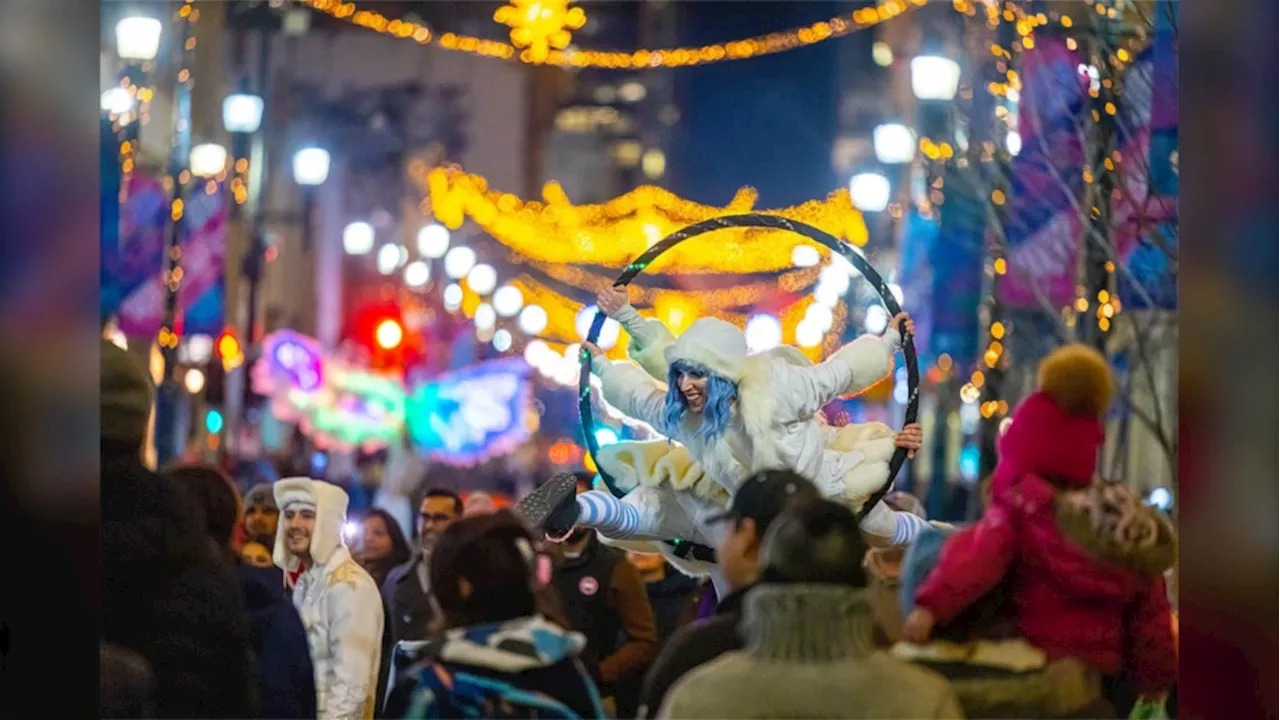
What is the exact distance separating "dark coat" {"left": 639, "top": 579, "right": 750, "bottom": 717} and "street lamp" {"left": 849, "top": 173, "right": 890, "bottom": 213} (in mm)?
1408

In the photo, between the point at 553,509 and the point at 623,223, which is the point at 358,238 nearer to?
the point at 623,223

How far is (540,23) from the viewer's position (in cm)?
397

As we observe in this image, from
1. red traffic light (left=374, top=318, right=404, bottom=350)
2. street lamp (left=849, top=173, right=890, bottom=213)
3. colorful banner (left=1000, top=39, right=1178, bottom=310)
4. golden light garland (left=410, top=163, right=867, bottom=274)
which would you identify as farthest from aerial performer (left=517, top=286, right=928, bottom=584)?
red traffic light (left=374, top=318, right=404, bottom=350)

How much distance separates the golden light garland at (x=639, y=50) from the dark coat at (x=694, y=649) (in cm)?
170

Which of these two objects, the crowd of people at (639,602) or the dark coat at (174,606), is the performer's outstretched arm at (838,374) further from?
the dark coat at (174,606)

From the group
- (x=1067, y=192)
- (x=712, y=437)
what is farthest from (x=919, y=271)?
(x=712, y=437)

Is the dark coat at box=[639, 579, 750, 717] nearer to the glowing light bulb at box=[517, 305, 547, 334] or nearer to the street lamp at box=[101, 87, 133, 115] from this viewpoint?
the glowing light bulb at box=[517, 305, 547, 334]

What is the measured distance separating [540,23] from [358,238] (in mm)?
815

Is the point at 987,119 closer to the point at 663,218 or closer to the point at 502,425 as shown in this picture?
the point at 663,218

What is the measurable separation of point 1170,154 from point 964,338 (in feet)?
2.78

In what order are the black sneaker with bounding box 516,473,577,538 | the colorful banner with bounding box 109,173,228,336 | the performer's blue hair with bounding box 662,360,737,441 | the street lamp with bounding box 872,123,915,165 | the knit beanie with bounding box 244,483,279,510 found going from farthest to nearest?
1. the street lamp with bounding box 872,123,915,165
2. the colorful banner with bounding box 109,173,228,336
3. the knit beanie with bounding box 244,483,279,510
4. the black sneaker with bounding box 516,473,577,538
5. the performer's blue hair with bounding box 662,360,737,441

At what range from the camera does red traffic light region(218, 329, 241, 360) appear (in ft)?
13.4

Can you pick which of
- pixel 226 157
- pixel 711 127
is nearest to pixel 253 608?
pixel 226 157

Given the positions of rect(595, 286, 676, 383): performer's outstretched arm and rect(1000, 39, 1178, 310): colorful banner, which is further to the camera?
rect(1000, 39, 1178, 310): colorful banner
